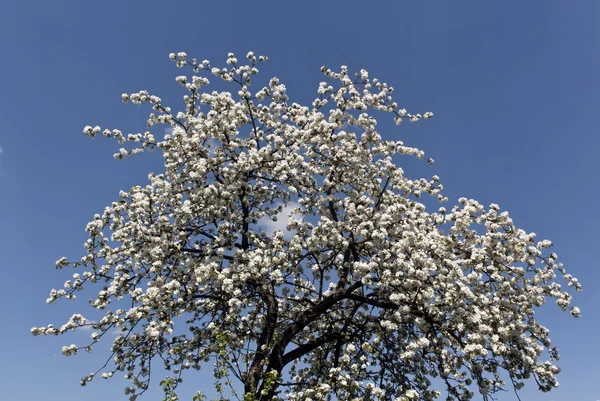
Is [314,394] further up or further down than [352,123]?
further down

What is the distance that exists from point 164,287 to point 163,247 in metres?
1.72

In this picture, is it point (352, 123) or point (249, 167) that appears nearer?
point (249, 167)

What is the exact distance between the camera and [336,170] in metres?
17.3

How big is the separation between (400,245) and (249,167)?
17.7 ft

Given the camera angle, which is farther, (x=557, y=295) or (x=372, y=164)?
(x=372, y=164)

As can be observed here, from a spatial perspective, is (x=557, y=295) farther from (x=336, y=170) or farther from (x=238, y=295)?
(x=238, y=295)

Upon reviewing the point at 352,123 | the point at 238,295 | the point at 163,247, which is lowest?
the point at 238,295

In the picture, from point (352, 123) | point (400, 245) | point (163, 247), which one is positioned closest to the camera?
point (400, 245)

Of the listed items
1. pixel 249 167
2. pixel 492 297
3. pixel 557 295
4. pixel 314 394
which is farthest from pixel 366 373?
pixel 249 167

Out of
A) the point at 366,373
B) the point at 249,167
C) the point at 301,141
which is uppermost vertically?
the point at 301,141

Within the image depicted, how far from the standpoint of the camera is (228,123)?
16.7 metres

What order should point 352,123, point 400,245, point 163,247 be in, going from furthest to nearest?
point 352,123 → point 163,247 → point 400,245

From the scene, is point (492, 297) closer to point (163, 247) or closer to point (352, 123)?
point (352, 123)

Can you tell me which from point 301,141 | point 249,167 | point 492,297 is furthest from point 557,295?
point 249,167
